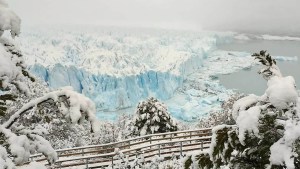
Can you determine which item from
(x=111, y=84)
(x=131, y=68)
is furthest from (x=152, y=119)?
(x=131, y=68)

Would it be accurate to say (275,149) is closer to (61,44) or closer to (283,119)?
(283,119)

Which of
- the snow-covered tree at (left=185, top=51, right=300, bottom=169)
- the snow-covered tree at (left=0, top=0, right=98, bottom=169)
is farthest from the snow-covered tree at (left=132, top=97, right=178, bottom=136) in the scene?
the snow-covered tree at (left=0, top=0, right=98, bottom=169)

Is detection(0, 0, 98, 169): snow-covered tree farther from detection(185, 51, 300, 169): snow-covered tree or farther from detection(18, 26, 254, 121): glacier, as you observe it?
detection(18, 26, 254, 121): glacier

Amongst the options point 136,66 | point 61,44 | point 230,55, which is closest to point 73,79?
point 136,66

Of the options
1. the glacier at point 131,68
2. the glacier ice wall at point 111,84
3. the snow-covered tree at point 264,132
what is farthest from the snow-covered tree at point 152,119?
the glacier ice wall at point 111,84

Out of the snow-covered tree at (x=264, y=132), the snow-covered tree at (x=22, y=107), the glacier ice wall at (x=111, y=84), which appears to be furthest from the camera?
the glacier ice wall at (x=111, y=84)

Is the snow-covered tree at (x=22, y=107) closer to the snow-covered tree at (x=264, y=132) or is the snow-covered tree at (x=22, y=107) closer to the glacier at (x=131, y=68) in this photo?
the snow-covered tree at (x=264, y=132)

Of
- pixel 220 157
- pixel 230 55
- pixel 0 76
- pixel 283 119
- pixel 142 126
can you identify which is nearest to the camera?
pixel 0 76
